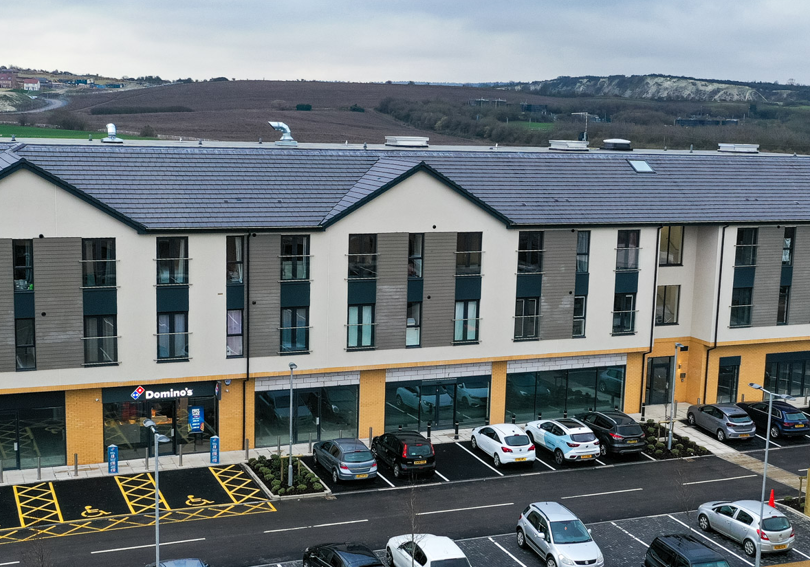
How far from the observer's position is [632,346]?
4875 centimetres

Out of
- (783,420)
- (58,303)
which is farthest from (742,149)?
(58,303)

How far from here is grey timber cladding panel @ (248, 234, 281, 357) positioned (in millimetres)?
41438

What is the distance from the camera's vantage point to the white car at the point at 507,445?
135ft

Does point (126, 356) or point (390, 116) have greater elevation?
point (390, 116)

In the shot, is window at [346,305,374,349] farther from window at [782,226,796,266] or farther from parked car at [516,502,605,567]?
window at [782,226,796,266]

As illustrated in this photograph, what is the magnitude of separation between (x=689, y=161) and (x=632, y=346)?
1231cm

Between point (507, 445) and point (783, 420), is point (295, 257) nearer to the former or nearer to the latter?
point (507, 445)

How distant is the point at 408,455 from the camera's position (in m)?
39.1

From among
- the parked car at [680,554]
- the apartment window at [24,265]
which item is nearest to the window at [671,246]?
the parked car at [680,554]

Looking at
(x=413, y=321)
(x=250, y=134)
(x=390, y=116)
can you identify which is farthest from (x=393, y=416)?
(x=390, y=116)

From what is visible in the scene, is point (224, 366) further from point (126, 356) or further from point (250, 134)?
point (250, 134)

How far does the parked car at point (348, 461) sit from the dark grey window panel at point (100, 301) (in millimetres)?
10767

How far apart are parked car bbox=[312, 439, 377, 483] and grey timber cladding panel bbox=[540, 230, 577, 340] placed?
1249 centimetres

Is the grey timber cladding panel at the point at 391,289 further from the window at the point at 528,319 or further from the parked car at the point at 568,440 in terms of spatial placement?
the parked car at the point at 568,440
